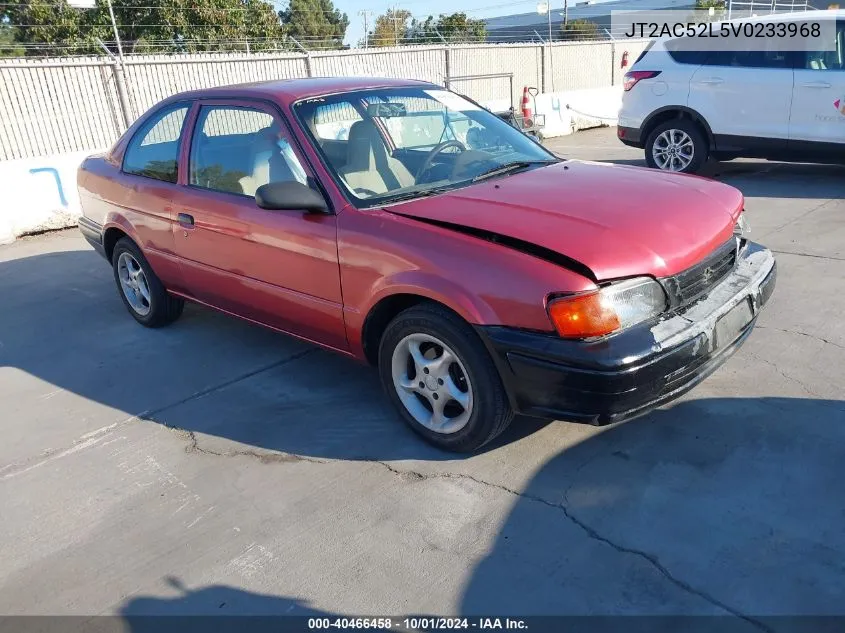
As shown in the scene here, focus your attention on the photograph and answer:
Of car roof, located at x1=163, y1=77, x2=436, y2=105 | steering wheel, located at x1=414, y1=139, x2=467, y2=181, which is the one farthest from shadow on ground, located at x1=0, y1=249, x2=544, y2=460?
car roof, located at x1=163, y1=77, x2=436, y2=105

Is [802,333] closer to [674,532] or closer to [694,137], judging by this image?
[674,532]

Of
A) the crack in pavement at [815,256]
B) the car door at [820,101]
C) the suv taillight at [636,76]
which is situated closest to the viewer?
the crack in pavement at [815,256]

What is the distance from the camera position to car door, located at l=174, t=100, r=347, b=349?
3.72 metres

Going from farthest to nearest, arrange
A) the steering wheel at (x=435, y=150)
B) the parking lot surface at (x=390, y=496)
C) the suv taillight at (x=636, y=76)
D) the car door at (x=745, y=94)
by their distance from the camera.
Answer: the suv taillight at (x=636, y=76)
the car door at (x=745, y=94)
the steering wheel at (x=435, y=150)
the parking lot surface at (x=390, y=496)

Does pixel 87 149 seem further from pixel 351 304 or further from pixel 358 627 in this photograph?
pixel 358 627

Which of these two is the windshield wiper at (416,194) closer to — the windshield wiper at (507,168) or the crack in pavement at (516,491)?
the windshield wiper at (507,168)

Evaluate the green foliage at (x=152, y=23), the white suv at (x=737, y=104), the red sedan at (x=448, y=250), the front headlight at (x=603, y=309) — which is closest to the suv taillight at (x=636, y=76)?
the white suv at (x=737, y=104)

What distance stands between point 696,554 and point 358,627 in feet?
4.12

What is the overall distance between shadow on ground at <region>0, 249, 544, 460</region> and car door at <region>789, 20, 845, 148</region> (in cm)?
635

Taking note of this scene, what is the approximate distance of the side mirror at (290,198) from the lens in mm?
3500

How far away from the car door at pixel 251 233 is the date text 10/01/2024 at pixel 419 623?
5.12ft

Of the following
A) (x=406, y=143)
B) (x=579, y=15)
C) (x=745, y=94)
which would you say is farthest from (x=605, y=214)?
(x=579, y=15)

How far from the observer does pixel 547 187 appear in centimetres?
360

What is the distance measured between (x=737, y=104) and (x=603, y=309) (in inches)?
270
